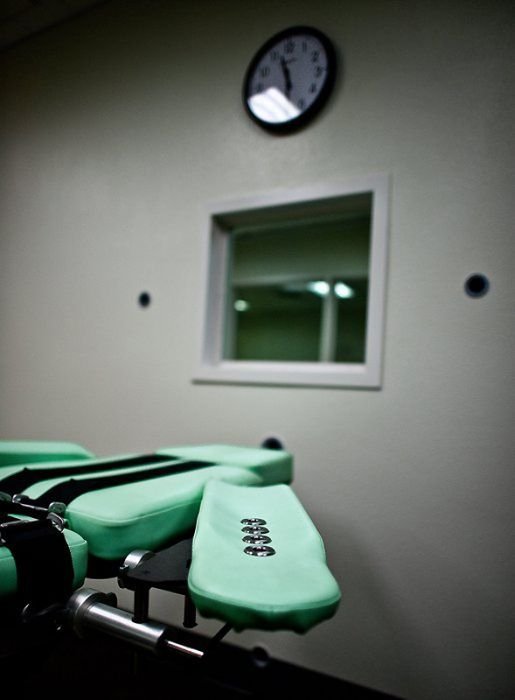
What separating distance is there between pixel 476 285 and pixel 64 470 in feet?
4.10

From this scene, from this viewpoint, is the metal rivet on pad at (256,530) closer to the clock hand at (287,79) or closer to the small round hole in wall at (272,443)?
the small round hole in wall at (272,443)

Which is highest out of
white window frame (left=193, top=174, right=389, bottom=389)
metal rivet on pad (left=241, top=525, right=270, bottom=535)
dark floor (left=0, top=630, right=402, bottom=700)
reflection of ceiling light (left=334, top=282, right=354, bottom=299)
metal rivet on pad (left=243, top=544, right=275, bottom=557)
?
reflection of ceiling light (left=334, top=282, right=354, bottom=299)

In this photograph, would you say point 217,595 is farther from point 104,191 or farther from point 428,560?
point 104,191

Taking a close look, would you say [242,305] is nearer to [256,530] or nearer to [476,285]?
[476,285]

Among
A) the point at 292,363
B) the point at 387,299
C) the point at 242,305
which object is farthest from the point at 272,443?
the point at 242,305

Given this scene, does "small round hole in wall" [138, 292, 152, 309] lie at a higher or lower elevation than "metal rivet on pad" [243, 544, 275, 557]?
higher

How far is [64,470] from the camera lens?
104cm

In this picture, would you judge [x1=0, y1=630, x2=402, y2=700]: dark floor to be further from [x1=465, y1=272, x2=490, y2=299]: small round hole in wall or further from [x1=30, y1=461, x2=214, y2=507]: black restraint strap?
[x1=465, y1=272, x2=490, y2=299]: small round hole in wall

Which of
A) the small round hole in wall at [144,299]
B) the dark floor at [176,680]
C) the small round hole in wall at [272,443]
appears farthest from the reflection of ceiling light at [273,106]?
the dark floor at [176,680]

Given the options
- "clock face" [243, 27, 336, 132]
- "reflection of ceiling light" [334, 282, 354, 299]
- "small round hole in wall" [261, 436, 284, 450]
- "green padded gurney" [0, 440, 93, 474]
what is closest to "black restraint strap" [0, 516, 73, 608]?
"green padded gurney" [0, 440, 93, 474]

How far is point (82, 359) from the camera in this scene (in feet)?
6.98

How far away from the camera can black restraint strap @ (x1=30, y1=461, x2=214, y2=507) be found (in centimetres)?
82

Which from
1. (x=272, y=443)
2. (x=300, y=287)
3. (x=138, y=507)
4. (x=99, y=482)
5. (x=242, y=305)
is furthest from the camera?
(x=242, y=305)

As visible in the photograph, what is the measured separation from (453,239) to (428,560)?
0.99 m
